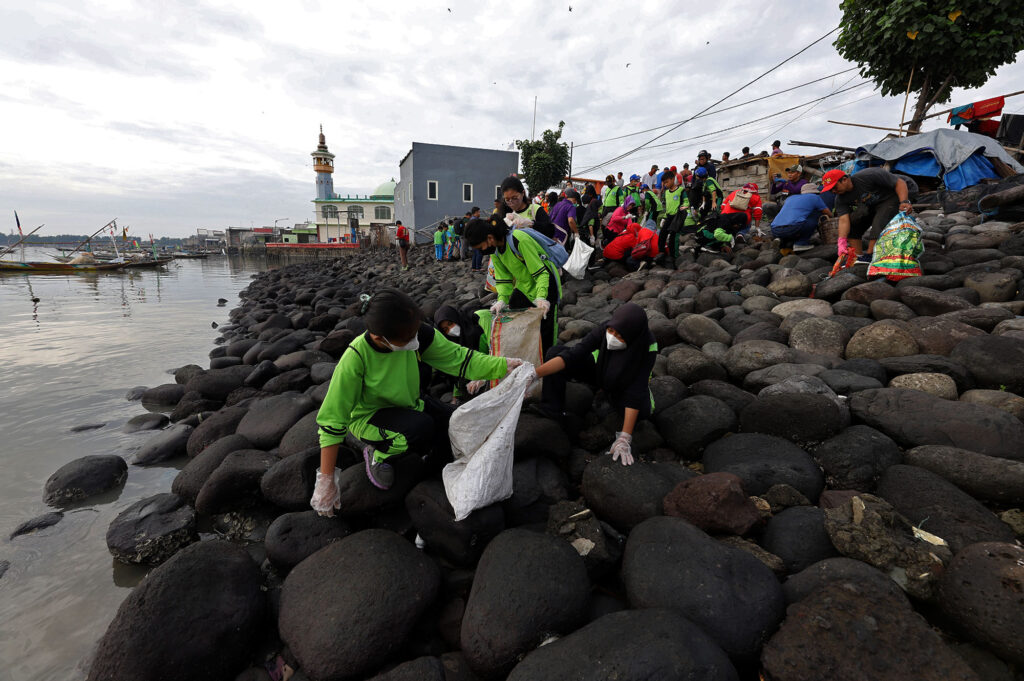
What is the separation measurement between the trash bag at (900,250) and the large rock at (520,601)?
16.3 ft

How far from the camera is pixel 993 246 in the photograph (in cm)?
523

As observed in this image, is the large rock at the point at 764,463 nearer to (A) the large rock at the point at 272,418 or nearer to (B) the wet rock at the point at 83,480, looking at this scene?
(A) the large rock at the point at 272,418

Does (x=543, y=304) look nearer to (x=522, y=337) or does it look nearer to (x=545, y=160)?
(x=522, y=337)

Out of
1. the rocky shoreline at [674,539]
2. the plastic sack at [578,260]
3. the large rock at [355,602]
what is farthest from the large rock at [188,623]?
the plastic sack at [578,260]

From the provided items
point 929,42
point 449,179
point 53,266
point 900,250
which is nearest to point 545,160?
point 449,179

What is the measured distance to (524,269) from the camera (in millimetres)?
3943

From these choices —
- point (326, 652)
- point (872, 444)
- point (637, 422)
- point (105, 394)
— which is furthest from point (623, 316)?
point (105, 394)

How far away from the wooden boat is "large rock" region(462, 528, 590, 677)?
123ft

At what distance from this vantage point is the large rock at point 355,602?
190cm

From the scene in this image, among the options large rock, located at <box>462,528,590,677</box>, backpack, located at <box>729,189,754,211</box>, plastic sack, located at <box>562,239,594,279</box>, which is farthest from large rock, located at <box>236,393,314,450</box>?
backpack, located at <box>729,189,754,211</box>

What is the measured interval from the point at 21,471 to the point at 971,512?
7233mm

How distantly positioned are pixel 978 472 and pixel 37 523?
615cm

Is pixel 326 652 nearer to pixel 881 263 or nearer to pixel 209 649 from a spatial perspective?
pixel 209 649

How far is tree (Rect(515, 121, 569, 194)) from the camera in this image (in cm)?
2725
